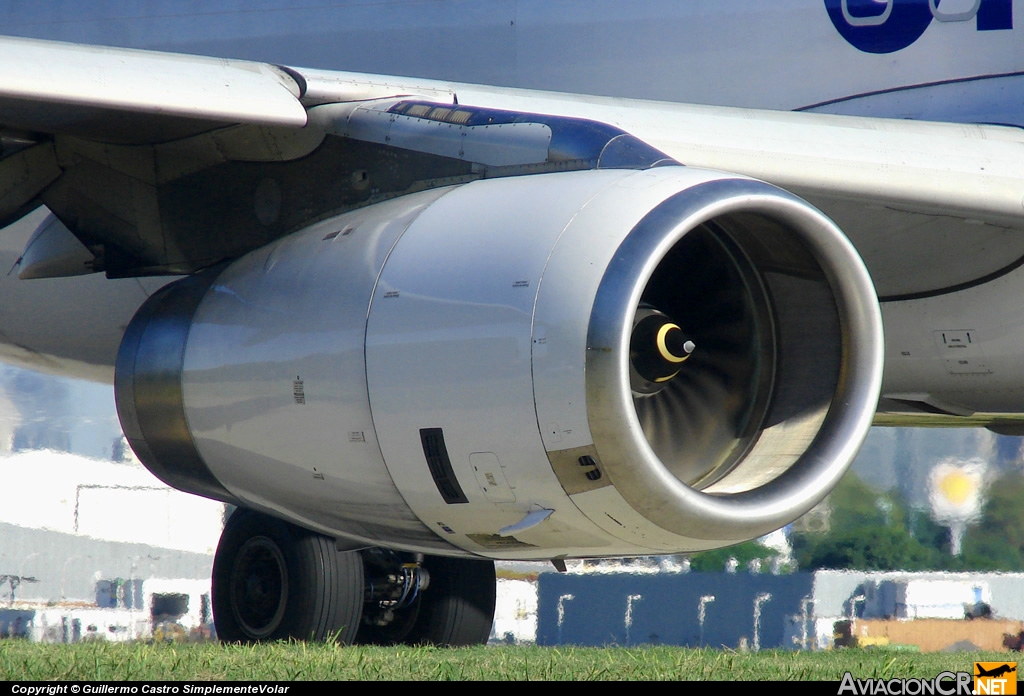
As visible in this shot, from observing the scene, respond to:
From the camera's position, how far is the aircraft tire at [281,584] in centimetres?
458

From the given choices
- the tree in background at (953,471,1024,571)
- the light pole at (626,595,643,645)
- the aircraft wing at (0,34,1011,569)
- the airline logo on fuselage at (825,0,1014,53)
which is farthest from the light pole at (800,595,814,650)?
the airline logo on fuselage at (825,0,1014,53)

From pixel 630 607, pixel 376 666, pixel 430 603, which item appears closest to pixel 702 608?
pixel 630 607

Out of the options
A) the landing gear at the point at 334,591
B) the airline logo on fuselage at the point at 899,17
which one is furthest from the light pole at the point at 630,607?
the airline logo on fuselage at the point at 899,17

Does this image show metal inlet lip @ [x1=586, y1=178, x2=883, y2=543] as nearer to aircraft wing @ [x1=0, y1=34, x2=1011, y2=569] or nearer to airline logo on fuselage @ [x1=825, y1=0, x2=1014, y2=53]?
aircraft wing @ [x1=0, y1=34, x2=1011, y2=569]

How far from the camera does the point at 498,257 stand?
3.22 meters

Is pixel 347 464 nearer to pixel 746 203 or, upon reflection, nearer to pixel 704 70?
pixel 746 203

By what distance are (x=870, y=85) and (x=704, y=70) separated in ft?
2.18

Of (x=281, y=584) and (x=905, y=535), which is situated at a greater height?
(x=905, y=535)

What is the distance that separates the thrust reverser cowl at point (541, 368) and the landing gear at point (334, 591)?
63 centimetres

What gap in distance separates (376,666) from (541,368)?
895mm

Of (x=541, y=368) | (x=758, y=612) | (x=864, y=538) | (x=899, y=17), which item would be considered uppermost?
(x=899, y=17)

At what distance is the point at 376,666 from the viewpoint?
3.21 m

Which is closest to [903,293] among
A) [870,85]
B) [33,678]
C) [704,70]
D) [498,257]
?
[870,85]

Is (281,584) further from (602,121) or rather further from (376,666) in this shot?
(602,121)
